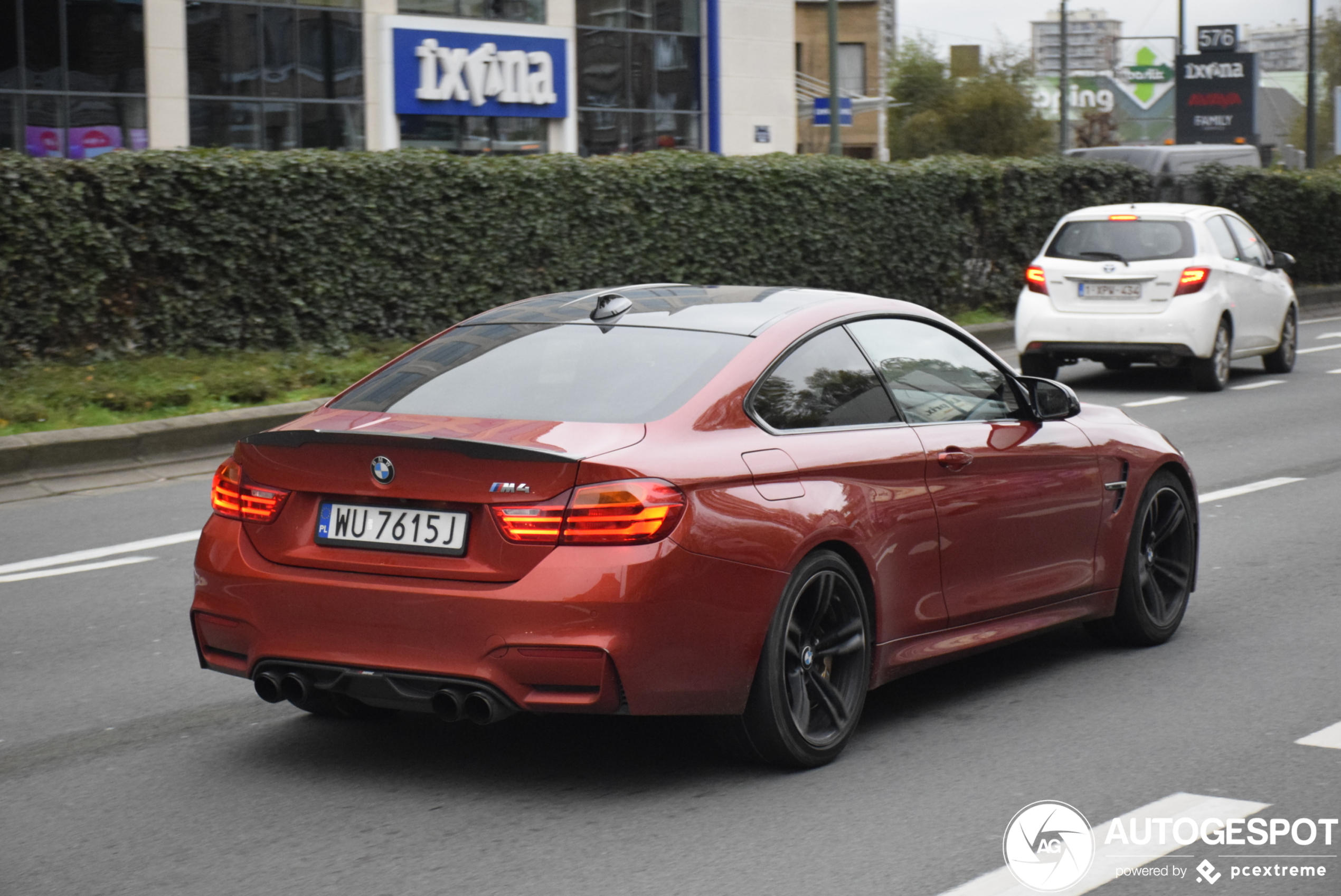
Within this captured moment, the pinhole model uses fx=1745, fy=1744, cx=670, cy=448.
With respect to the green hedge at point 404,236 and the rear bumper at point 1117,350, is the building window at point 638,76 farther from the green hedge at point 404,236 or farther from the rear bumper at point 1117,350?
the rear bumper at point 1117,350

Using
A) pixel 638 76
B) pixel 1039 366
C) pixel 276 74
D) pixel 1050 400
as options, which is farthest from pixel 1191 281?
pixel 638 76

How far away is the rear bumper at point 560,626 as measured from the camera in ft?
14.6

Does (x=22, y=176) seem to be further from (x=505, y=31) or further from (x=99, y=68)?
(x=505, y=31)

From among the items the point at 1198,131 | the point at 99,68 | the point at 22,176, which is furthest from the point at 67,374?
the point at 1198,131

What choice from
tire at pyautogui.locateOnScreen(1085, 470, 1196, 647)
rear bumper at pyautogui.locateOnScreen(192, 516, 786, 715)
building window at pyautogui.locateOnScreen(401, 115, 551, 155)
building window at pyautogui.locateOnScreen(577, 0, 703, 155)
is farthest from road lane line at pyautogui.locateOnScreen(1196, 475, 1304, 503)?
building window at pyautogui.locateOnScreen(577, 0, 703, 155)

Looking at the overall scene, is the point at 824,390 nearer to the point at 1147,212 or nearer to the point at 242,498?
the point at 242,498

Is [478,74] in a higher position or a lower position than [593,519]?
higher

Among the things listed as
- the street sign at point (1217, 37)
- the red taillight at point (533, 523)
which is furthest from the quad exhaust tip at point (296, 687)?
the street sign at point (1217, 37)

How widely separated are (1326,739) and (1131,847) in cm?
132

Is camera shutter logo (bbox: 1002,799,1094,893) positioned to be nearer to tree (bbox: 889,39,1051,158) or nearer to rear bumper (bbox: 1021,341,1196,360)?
rear bumper (bbox: 1021,341,1196,360)

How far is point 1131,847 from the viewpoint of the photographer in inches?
169

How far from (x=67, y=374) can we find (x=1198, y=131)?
4567cm

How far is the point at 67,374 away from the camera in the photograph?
13.3 m

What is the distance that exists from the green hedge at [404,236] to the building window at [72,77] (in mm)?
11230
